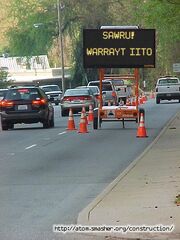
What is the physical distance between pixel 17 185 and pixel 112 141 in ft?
32.8

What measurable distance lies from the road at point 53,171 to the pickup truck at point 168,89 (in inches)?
1100

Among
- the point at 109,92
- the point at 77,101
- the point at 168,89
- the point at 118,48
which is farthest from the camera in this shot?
the point at 168,89

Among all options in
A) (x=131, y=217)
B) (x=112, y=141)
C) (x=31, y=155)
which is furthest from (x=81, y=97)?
(x=131, y=217)

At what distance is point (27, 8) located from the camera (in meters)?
82.2

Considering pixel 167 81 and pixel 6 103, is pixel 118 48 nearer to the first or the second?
pixel 6 103

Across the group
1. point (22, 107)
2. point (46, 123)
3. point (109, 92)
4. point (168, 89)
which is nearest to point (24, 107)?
point (22, 107)

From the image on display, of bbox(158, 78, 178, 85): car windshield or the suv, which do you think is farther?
bbox(158, 78, 178, 85): car windshield

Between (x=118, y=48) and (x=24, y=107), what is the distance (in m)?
4.68

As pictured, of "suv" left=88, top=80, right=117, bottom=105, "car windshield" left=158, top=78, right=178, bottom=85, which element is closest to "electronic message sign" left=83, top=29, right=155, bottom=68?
"suv" left=88, top=80, right=117, bottom=105

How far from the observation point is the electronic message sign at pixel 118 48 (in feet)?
93.6

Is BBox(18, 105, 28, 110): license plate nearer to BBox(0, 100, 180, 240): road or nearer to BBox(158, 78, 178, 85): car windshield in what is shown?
BBox(0, 100, 180, 240): road

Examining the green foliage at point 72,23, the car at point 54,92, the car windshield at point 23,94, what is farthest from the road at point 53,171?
the green foliage at point 72,23

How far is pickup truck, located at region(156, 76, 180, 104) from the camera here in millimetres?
58094

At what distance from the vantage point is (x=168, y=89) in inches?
2315
